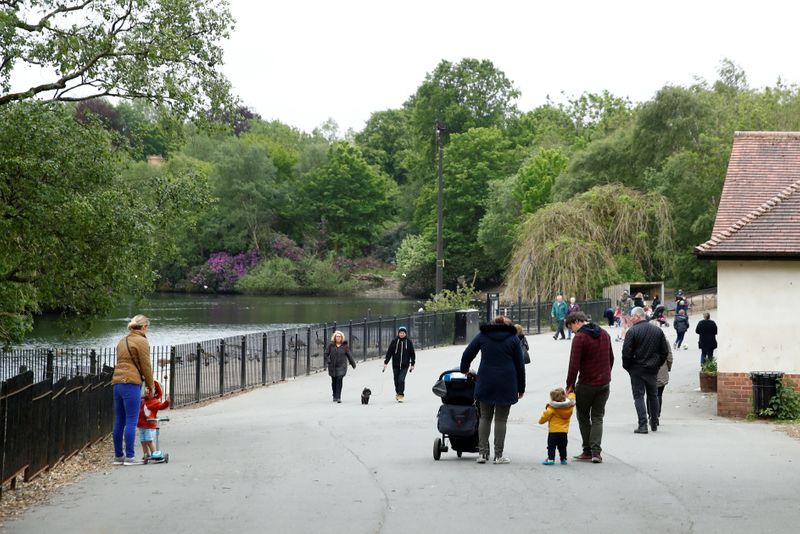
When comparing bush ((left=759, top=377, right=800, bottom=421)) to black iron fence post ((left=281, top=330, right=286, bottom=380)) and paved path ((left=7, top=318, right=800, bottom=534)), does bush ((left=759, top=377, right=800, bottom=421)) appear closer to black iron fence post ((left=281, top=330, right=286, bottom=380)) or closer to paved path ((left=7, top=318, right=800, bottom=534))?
paved path ((left=7, top=318, right=800, bottom=534))

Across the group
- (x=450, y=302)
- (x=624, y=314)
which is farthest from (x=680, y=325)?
(x=450, y=302)

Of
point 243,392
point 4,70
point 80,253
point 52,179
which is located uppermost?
point 4,70

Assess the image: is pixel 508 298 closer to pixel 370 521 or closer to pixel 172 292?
pixel 370 521

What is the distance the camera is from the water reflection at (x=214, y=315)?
166 feet

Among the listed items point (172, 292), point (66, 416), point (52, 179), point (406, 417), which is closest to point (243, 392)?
point (406, 417)

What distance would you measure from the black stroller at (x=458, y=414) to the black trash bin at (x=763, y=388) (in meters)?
7.67

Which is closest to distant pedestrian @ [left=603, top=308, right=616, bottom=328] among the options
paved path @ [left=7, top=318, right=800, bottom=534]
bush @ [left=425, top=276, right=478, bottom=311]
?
bush @ [left=425, top=276, right=478, bottom=311]

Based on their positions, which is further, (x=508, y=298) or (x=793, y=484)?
(x=508, y=298)

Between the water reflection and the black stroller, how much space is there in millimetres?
29351

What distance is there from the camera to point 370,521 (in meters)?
8.46

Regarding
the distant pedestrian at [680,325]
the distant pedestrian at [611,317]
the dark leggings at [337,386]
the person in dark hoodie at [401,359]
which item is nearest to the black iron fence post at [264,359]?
the dark leggings at [337,386]

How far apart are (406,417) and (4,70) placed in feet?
29.8

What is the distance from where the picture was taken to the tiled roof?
18.8 metres

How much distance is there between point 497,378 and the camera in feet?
37.9
